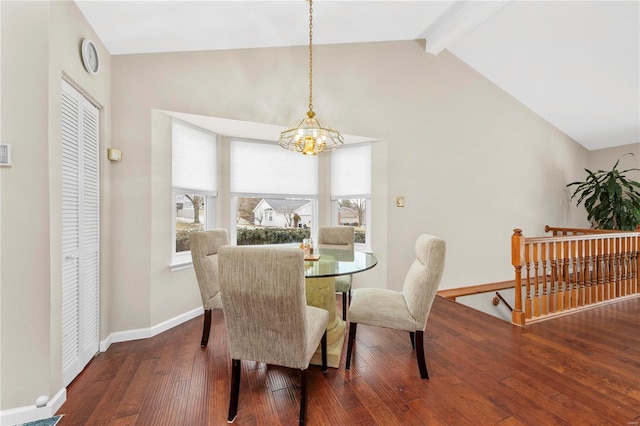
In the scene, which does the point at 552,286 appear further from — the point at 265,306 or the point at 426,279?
the point at 265,306

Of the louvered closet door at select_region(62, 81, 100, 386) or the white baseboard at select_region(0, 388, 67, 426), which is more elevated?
the louvered closet door at select_region(62, 81, 100, 386)

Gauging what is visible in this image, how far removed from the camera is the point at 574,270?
3.19 m

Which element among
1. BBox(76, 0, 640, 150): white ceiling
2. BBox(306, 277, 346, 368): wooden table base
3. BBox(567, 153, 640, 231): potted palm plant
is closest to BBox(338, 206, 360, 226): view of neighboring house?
BBox(306, 277, 346, 368): wooden table base

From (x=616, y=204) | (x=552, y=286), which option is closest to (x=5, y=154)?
(x=552, y=286)

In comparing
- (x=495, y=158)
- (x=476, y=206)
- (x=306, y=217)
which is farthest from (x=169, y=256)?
(x=495, y=158)

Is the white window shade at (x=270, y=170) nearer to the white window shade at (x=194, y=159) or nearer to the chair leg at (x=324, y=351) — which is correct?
the white window shade at (x=194, y=159)

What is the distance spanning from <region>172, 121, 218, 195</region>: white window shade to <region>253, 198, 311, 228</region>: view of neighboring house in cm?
65

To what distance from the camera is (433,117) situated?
12.6ft

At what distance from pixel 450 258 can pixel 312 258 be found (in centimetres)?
251

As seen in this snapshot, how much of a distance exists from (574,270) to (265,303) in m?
3.64

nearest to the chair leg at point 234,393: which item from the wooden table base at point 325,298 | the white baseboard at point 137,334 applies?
the wooden table base at point 325,298

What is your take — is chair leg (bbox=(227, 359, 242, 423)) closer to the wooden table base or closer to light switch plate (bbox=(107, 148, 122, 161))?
the wooden table base

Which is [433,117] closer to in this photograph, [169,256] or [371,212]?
[371,212]

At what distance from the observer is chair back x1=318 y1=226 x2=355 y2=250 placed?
10.7 feet
